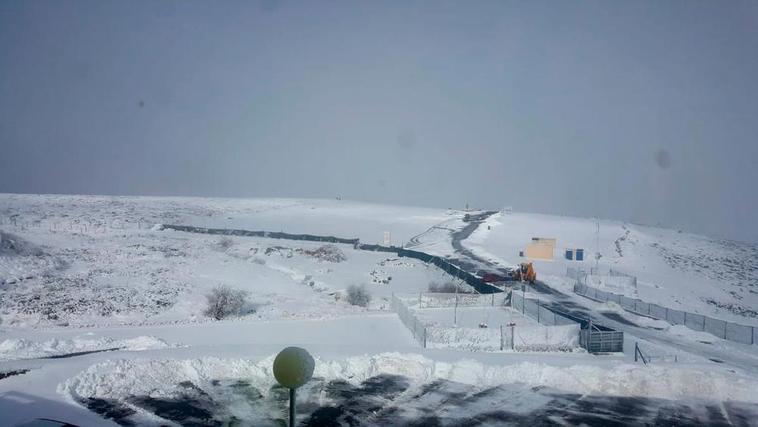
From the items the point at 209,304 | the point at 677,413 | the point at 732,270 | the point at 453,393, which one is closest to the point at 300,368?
the point at 453,393

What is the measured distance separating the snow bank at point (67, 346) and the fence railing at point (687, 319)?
29.7 metres

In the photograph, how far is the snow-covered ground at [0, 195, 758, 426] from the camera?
14008 millimetres

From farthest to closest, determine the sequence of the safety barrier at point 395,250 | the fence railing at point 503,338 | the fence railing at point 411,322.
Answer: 1. the safety barrier at point 395,250
2. the fence railing at point 411,322
3. the fence railing at point 503,338

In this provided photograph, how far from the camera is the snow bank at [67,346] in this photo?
19594mm

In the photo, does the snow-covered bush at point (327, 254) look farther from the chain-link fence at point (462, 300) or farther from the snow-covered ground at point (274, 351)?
the chain-link fence at point (462, 300)

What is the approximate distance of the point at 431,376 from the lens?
1655 cm

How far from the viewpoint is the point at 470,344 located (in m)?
22.8

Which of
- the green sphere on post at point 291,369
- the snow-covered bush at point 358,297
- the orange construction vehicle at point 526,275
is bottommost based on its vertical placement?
the snow-covered bush at point 358,297

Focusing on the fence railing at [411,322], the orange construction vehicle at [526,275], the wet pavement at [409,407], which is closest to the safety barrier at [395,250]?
the orange construction vehicle at [526,275]

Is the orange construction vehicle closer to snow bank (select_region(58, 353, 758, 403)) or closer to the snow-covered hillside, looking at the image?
the snow-covered hillside

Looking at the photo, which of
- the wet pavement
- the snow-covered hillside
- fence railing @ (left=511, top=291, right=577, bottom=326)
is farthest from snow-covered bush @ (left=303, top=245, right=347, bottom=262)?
the wet pavement

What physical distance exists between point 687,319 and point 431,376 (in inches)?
924

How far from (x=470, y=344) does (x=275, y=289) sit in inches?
827

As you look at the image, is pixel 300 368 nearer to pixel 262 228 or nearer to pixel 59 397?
pixel 59 397
